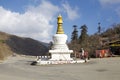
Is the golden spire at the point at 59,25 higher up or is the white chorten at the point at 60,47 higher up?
the golden spire at the point at 59,25

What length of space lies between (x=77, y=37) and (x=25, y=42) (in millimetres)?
88776

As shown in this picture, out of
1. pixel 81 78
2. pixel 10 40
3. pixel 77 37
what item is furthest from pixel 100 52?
pixel 10 40

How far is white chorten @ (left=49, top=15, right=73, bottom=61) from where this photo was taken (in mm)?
36875

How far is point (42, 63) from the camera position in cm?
3406

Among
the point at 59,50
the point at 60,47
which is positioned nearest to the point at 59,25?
the point at 60,47

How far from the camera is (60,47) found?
37688 mm

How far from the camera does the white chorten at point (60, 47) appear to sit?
3688 centimetres

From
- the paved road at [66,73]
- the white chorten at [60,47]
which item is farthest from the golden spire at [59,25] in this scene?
the paved road at [66,73]

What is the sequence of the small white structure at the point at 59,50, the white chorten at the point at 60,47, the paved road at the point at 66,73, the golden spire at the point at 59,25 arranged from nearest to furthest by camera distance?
the paved road at the point at 66,73 < the small white structure at the point at 59,50 < the white chorten at the point at 60,47 < the golden spire at the point at 59,25

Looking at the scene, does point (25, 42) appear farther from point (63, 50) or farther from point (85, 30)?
point (63, 50)

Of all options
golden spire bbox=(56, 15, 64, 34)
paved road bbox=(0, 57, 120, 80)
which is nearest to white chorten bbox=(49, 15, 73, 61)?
golden spire bbox=(56, 15, 64, 34)

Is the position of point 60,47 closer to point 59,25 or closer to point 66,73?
point 59,25

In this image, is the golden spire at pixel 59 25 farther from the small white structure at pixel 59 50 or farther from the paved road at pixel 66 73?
the paved road at pixel 66 73

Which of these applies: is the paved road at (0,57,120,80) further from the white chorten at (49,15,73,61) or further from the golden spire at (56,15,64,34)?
the golden spire at (56,15,64,34)
